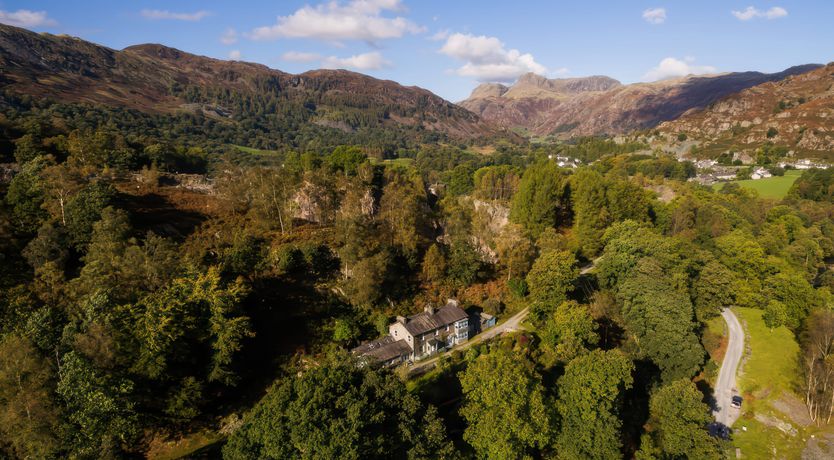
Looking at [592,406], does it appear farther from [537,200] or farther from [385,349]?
[537,200]

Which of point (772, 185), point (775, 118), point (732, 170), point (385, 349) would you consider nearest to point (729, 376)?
point (385, 349)

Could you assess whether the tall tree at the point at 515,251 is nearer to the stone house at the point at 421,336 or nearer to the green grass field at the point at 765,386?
the stone house at the point at 421,336

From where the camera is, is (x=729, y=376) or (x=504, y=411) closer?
(x=504, y=411)

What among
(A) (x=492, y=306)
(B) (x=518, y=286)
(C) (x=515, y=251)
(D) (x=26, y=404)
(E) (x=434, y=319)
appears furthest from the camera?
(B) (x=518, y=286)

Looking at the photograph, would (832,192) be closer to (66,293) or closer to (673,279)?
(673,279)

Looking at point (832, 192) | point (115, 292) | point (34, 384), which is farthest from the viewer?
point (832, 192)

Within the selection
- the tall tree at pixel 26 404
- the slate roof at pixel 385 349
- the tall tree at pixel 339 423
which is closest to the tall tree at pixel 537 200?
the slate roof at pixel 385 349

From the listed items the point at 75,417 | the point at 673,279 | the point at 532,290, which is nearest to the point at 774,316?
the point at 673,279
